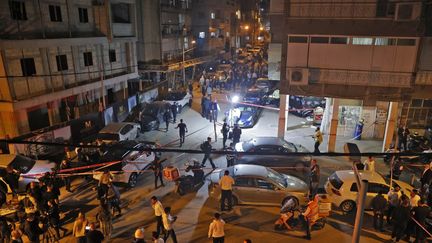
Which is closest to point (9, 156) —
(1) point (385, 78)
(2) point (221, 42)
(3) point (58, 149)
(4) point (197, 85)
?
(3) point (58, 149)

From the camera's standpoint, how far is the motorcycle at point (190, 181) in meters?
13.9

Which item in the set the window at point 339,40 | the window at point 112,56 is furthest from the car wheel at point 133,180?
the window at point 112,56

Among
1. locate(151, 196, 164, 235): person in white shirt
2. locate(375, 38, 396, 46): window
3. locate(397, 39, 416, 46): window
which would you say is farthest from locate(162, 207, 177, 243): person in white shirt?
locate(397, 39, 416, 46): window

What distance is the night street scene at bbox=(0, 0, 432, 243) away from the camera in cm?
1105

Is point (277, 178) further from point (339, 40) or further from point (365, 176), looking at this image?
point (339, 40)

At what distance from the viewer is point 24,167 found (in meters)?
14.3

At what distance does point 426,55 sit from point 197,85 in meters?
26.0

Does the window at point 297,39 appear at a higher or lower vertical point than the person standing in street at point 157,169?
higher

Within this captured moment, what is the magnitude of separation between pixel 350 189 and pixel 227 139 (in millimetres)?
9461

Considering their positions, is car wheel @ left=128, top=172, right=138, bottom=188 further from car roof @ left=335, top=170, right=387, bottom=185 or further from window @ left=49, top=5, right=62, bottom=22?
window @ left=49, top=5, right=62, bottom=22

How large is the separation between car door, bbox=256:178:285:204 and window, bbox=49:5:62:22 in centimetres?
1661

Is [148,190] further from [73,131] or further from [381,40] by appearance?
[381,40]

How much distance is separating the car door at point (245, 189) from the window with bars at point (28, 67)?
14.0 metres

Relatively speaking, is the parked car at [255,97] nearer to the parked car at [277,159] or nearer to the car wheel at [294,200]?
the parked car at [277,159]
